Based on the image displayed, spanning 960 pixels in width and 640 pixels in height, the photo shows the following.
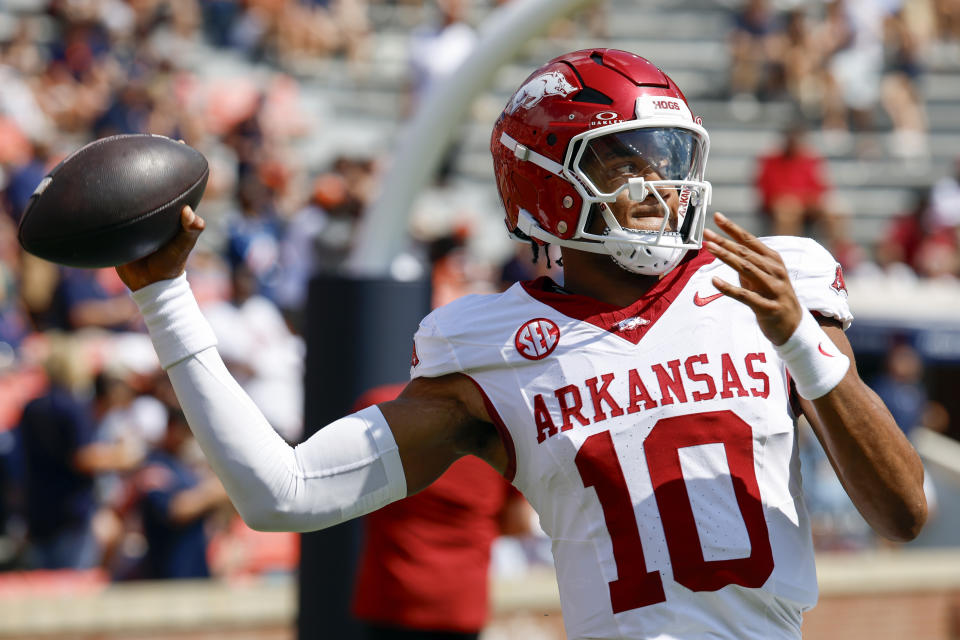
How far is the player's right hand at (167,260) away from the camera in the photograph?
232 centimetres

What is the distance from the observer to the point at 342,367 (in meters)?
4.35

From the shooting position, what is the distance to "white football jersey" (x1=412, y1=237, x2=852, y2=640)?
2.25 meters

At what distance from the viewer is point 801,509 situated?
237 cm

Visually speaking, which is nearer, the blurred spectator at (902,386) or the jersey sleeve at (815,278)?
the jersey sleeve at (815,278)

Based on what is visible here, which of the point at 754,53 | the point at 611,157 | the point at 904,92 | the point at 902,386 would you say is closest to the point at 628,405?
the point at 611,157

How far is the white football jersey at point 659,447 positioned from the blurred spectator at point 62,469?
4.17 m

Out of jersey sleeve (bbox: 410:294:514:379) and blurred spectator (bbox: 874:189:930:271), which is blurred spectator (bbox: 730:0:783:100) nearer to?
blurred spectator (bbox: 874:189:930:271)

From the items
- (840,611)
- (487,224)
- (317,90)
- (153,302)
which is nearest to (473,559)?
(153,302)

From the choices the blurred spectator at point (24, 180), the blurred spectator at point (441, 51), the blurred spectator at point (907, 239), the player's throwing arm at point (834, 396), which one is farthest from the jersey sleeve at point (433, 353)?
the blurred spectator at point (907, 239)

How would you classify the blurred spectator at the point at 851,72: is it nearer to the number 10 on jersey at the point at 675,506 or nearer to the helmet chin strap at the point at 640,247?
the helmet chin strap at the point at 640,247

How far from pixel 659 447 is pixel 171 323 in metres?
0.84

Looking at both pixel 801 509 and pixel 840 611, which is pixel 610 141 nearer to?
pixel 801 509

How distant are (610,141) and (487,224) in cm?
849

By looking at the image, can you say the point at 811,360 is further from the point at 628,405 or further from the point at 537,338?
the point at 537,338
